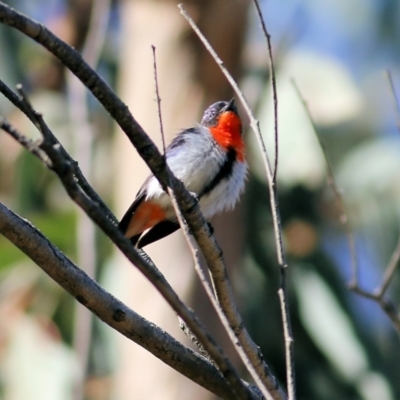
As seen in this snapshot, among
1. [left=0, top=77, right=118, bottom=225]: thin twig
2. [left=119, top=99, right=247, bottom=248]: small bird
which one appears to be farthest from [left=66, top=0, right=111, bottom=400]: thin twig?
[left=0, top=77, right=118, bottom=225]: thin twig

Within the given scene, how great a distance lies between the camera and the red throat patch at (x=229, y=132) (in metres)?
3.72

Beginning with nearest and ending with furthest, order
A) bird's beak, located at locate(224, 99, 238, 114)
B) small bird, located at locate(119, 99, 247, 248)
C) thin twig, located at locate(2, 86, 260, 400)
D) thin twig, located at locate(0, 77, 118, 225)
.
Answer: thin twig, located at locate(2, 86, 260, 400) < thin twig, located at locate(0, 77, 118, 225) < small bird, located at locate(119, 99, 247, 248) < bird's beak, located at locate(224, 99, 238, 114)

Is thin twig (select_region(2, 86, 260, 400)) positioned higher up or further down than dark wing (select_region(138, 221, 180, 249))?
further down

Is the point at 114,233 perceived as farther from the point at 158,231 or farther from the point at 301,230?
the point at 301,230

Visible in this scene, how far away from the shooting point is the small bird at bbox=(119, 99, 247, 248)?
11.5 feet

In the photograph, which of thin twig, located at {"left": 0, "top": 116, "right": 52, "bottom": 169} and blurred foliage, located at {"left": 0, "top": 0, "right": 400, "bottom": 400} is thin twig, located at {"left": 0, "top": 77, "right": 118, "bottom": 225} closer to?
thin twig, located at {"left": 0, "top": 116, "right": 52, "bottom": 169}

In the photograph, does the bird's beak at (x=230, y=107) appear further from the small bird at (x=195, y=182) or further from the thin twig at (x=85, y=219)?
the thin twig at (x=85, y=219)

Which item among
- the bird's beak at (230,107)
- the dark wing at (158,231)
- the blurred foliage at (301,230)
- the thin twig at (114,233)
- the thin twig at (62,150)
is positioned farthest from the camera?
the blurred foliage at (301,230)

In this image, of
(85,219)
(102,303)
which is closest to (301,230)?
(85,219)

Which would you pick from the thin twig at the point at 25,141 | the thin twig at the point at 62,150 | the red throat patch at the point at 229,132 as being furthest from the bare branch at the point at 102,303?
the red throat patch at the point at 229,132

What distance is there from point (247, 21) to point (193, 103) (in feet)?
2.33

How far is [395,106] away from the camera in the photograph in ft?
9.40

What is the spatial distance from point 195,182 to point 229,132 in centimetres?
47

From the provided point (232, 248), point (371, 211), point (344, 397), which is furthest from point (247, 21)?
point (344, 397)
